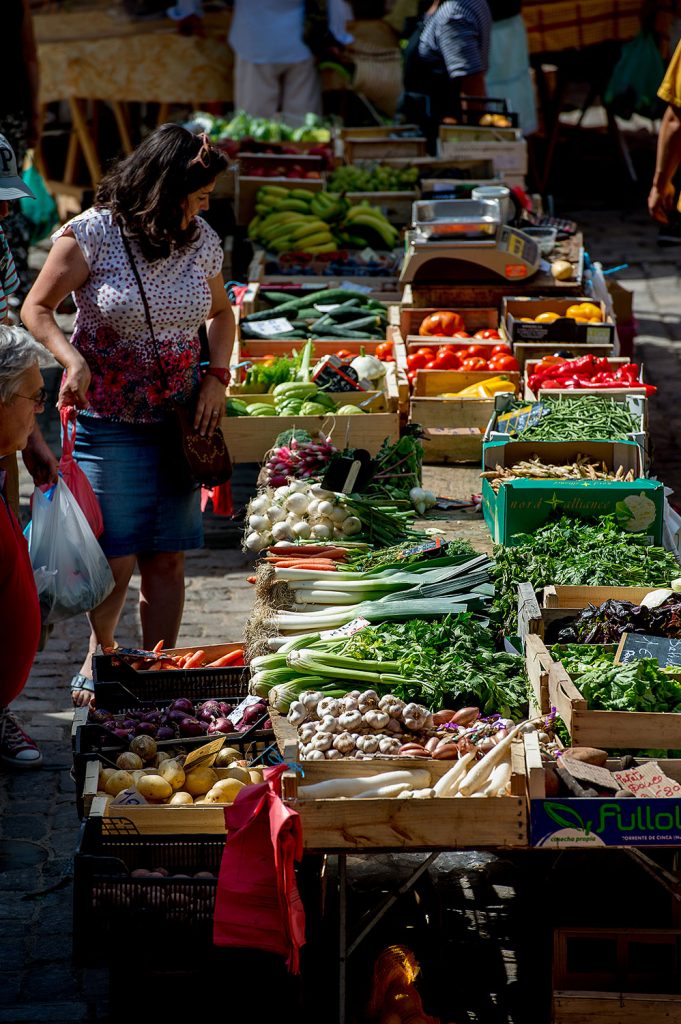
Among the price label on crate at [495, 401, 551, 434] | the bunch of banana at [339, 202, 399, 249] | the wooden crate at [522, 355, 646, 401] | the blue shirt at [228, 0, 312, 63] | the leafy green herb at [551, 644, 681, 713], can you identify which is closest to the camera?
the leafy green herb at [551, 644, 681, 713]

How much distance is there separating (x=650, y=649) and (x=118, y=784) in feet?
5.16

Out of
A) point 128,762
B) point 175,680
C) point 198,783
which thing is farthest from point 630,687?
point 175,680

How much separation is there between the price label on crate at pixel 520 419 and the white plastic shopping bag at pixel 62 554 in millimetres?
1909

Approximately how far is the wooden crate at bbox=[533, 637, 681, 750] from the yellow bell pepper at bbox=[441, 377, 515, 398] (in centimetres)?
319

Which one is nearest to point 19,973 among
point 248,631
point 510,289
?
point 248,631

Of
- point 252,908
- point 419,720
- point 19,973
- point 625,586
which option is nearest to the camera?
point 252,908

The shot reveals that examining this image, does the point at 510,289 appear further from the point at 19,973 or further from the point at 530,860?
the point at 19,973

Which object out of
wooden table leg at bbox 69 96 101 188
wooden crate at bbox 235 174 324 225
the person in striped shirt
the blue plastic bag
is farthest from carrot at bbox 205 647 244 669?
wooden table leg at bbox 69 96 101 188

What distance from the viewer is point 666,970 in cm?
365

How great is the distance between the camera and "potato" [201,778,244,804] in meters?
3.74

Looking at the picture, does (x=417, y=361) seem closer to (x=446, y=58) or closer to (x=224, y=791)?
(x=224, y=791)

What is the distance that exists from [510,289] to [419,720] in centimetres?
472

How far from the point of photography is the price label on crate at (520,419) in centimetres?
570

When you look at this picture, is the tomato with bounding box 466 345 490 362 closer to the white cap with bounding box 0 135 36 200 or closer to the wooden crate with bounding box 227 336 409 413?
the wooden crate with bounding box 227 336 409 413
